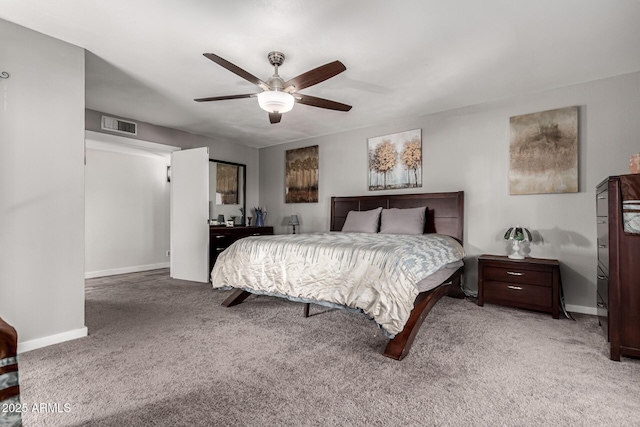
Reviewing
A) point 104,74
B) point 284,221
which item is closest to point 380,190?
point 284,221

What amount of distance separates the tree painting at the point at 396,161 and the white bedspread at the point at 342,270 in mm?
1417

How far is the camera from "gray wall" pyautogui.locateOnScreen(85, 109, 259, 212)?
4.39 meters

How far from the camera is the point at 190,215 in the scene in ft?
16.8

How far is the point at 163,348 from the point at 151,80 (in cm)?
273

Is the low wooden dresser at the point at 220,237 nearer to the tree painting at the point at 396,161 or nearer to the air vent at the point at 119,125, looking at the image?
the air vent at the point at 119,125

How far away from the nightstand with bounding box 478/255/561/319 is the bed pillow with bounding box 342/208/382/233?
1453 mm

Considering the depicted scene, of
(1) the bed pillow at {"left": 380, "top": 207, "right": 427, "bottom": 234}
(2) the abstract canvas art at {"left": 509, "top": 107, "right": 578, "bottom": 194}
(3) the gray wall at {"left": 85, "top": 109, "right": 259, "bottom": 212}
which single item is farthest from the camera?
(3) the gray wall at {"left": 85, "top": 109, "right": 259, "bottom": 212}

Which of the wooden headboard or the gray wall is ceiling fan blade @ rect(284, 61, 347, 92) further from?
the gray wall

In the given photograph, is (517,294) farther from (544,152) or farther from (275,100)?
(275,100)

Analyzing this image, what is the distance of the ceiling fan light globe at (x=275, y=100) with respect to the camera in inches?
103

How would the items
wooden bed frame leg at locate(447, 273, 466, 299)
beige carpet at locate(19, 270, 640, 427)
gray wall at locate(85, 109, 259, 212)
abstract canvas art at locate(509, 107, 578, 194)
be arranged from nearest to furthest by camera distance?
beige carpet at locate(19, 270, 640, 427) → abstract canvas art at locate(509, 107, 578, 194) → wooden bed frame leg at locate(447, 273, 466, 299) → gray wall at locate(85, 109, 259, 212)

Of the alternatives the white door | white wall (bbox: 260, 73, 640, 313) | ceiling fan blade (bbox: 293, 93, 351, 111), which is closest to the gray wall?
the white door

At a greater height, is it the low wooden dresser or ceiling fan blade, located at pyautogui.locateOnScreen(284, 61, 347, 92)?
ceiling fan blade, located at pyautogui.locateOnScreen(284, 61, 347, 92)

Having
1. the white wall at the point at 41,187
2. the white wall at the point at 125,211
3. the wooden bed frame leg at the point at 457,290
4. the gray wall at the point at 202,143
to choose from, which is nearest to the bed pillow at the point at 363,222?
the wooden bed frame leg at the point at 457,290
